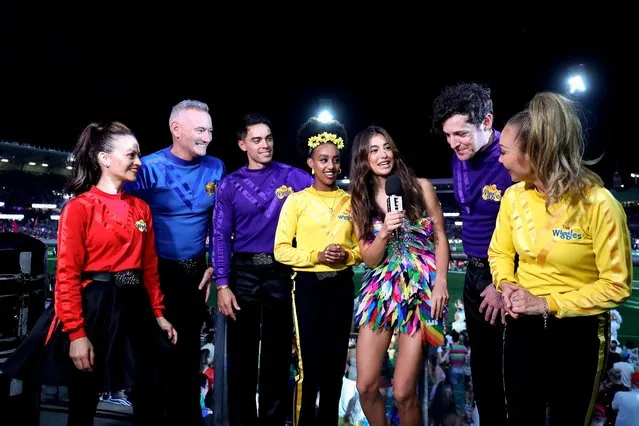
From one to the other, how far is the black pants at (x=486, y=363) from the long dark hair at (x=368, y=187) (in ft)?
1.74

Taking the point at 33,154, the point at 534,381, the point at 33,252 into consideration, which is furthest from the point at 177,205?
the point at 33,154

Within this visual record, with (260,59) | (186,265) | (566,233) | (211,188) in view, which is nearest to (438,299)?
(566,233)

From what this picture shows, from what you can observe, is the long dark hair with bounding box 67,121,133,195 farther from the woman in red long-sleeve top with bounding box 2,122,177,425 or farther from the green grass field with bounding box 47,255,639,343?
the green grass field with bounding box 47,255,639,343

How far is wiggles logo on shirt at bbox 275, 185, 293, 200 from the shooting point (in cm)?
310

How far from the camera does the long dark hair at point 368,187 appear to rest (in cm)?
258

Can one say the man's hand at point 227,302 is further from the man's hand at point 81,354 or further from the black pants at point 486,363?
the black pants at point 486,363

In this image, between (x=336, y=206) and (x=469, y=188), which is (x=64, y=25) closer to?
(x=336, y=206)

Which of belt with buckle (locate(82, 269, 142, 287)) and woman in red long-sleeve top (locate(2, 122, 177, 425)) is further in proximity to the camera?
belt with buckle (locate(82, 269, 142, 287))

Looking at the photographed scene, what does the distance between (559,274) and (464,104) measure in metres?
1.22

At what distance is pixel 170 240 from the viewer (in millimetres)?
3033

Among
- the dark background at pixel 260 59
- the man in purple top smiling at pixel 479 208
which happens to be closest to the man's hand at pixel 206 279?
the man in purple top smiling at pixel 479 208

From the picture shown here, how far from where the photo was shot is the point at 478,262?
2.58 metres

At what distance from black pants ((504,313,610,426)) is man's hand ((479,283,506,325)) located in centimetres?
41

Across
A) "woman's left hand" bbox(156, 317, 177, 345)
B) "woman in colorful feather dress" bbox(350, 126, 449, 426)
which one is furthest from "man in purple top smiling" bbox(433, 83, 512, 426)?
"woman's left hand" bbox(156, 317, 177, 345)
